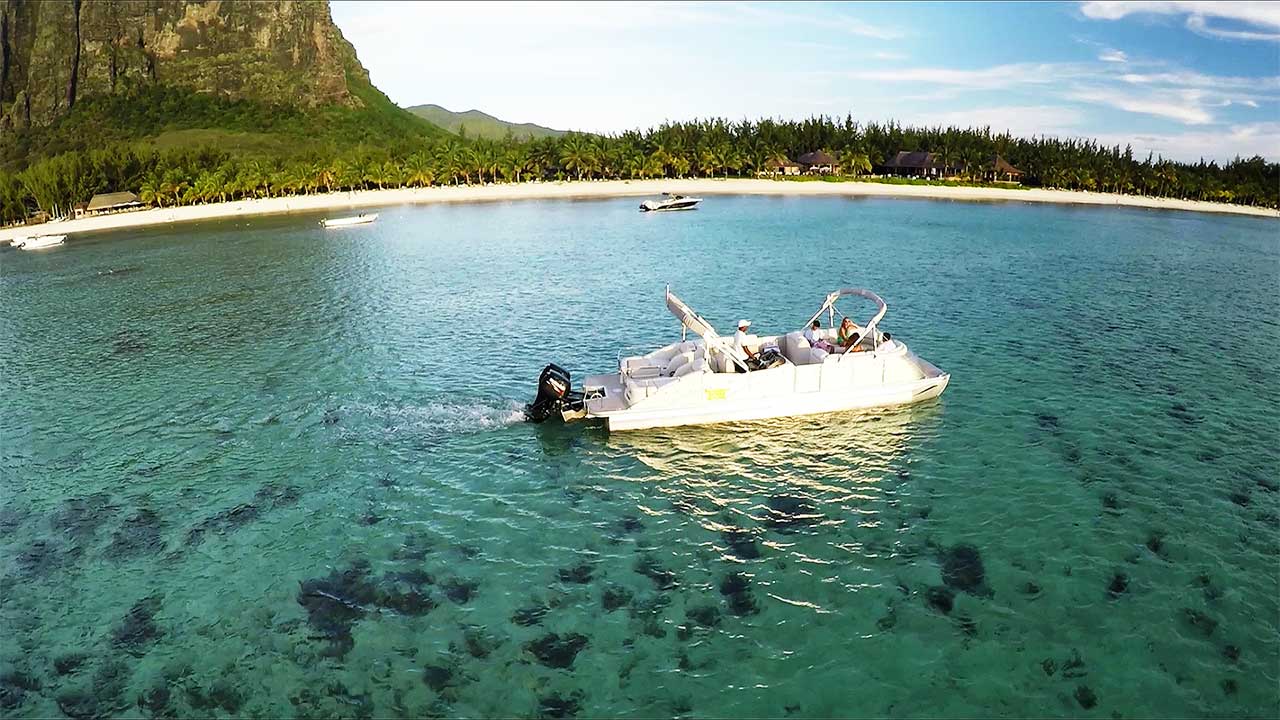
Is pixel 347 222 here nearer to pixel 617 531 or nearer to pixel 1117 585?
pixel 617 531

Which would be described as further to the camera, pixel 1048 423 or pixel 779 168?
pixel 779 168

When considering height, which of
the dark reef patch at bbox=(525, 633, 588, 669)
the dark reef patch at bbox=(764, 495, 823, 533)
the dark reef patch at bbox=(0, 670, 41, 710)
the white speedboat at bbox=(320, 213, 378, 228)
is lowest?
the dark reef patch at bbox=(0, 670, 41, 710)

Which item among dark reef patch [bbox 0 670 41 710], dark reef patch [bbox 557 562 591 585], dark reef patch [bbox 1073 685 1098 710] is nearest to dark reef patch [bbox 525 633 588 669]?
dark reef patch [bbox 557 562 591 585]

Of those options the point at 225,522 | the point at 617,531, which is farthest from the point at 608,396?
the point at 225,522

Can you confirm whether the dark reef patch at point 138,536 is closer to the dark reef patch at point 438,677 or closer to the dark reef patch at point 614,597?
the dark reef patch at point 438,677

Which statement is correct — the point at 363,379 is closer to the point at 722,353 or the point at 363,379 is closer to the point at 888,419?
the point at 722,353

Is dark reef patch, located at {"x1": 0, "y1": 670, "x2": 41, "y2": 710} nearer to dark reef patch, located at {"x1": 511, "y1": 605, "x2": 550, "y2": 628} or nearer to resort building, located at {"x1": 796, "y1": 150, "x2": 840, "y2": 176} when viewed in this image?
dark reef patch, located at {"x1": 511, "y1": 605, "x2": 550, "y2": 628}

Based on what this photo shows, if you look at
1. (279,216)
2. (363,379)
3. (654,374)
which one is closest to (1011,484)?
(654,374)
